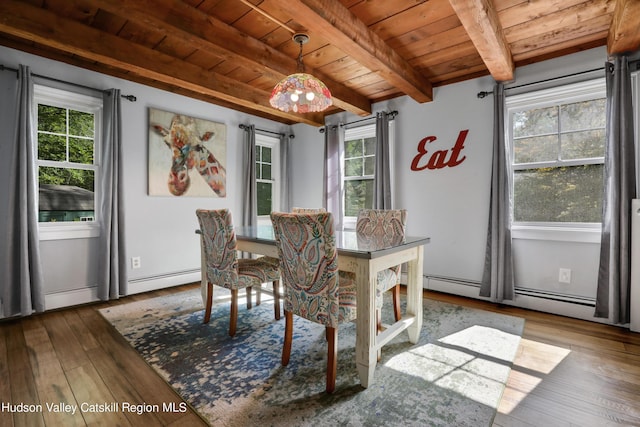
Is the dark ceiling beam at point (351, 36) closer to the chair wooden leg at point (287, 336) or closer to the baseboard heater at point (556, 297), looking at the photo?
the chair wooden leg at point (287, 336)

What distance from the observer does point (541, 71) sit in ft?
9.43

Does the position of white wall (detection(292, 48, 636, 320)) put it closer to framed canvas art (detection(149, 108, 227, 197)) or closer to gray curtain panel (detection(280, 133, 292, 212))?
gray curtain panel (detection(280, 133, 292, 212))

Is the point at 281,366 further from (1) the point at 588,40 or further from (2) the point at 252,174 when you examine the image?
(1) the point at 588,40

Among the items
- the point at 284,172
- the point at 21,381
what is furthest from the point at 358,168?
the point at 21,381

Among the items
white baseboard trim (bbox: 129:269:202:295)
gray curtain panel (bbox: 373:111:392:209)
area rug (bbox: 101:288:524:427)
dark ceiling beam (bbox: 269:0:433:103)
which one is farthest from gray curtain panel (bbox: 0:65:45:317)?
gray curtain panel (bbox: 373:111:392:209)

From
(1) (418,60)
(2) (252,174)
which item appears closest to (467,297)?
(1) (418,60)

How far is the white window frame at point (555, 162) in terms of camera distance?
2654mm

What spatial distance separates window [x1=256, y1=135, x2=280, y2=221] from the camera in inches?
187

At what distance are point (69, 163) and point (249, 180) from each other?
199 cm

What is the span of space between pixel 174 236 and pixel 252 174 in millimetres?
1334

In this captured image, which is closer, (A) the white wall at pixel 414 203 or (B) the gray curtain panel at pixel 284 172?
(A) the white wall at pixel 414 203

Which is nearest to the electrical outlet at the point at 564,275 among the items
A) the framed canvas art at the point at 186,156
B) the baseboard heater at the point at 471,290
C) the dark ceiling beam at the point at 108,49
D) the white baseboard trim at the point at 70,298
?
the baseboard heater at the point at 471,290

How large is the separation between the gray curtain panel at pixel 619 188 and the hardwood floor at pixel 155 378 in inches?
11.7

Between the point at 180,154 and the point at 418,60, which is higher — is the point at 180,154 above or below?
below
